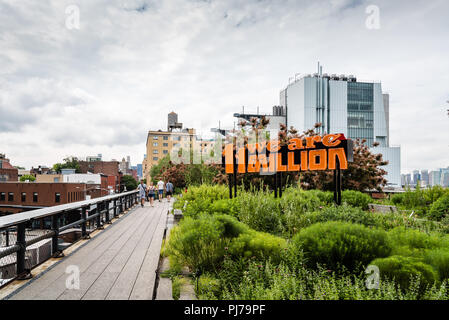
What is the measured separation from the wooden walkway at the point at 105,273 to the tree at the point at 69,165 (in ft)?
314

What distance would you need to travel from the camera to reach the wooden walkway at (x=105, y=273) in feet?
10.6

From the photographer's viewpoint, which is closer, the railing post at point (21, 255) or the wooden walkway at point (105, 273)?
the wooden walkway at point (105, 273)

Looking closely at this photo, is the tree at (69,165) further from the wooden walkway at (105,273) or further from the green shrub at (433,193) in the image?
the green shrub at (433,193)

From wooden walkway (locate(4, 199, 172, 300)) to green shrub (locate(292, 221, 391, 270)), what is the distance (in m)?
2.00

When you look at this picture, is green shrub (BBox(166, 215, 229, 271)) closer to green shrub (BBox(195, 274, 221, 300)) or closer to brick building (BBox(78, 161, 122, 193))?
green shrub (BBox(195, 274, 221, 300))

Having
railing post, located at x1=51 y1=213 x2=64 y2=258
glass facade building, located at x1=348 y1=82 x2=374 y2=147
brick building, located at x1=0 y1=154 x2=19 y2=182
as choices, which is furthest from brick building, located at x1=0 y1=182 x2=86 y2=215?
glass facade building, located at x1=348 y1=82 x2=374 y2=147

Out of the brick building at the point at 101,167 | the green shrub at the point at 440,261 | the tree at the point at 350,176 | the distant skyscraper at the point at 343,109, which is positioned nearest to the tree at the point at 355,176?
the tree at the point at 350,176

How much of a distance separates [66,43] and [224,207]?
581 cm

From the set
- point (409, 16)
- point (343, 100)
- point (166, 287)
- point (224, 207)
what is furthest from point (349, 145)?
point (343, 100)

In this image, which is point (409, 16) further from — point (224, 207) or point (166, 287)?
point (166, 287)

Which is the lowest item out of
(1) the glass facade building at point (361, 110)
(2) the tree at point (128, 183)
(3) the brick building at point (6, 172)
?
(2) the tree at point (128, 183)

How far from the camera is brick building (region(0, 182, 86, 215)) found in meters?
47.6

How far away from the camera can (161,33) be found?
7.81 m

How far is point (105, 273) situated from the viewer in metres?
3.97
